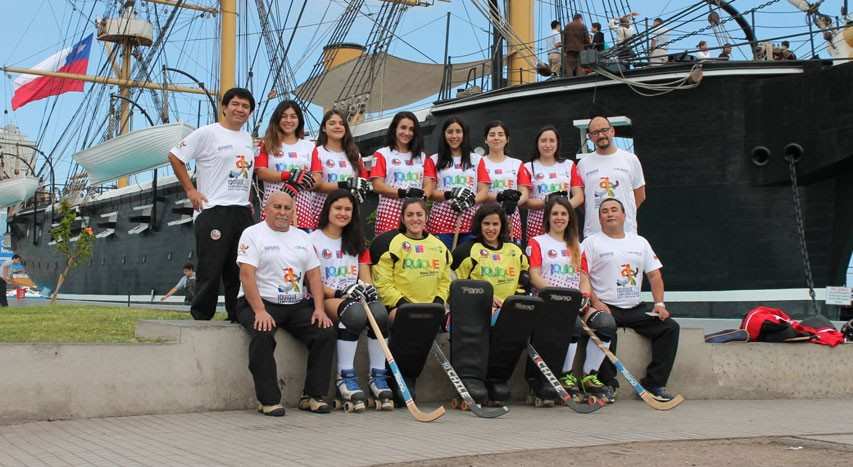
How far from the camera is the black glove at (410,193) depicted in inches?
301

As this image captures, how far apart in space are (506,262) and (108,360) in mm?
2886

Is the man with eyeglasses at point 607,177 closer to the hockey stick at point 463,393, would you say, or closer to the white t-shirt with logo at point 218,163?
the hockey stick at point 463,393

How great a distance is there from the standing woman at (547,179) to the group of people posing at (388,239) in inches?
0.5

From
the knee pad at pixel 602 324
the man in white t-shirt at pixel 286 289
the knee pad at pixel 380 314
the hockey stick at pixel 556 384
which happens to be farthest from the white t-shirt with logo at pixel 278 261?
the knee pad at pixel 602 324

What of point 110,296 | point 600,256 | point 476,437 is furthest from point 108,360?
point 110,296

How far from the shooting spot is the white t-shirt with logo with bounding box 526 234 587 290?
24.7ft

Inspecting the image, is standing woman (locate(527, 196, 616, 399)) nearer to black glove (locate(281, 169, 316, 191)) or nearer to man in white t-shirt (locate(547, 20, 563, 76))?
black glove (locate(281, 169, 316, 191))

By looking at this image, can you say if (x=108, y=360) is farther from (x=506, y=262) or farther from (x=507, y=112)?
(x=507, y=112)

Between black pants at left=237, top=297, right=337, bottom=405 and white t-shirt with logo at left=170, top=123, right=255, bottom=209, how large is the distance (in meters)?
1.10

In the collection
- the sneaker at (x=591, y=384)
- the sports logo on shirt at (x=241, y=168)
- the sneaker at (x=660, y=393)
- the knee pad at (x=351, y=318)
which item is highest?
the sports logo on shirt at (x=241, y=168)

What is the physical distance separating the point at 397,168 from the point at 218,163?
1498 mm

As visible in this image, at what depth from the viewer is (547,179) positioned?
8.55 meters

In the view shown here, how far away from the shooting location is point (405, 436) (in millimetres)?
5664

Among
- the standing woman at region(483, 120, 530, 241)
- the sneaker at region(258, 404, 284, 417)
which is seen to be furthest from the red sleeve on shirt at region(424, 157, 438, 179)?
the sneaker at region(258, 404, 284, 417)
